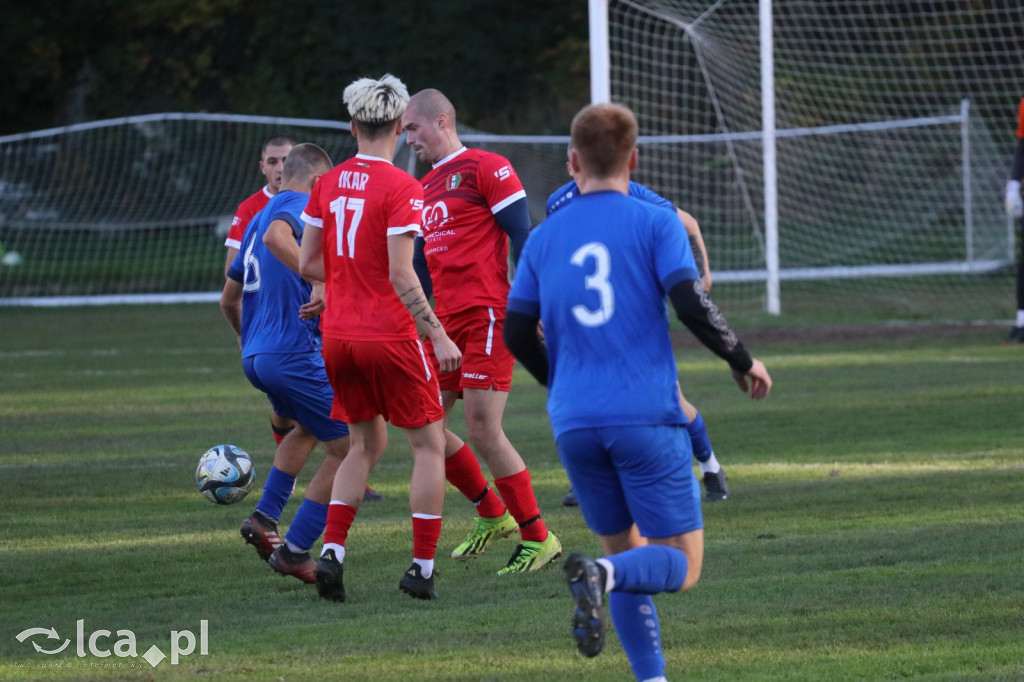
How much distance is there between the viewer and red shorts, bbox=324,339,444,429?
5793 mm

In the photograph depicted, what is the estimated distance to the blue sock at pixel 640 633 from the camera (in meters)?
4.22

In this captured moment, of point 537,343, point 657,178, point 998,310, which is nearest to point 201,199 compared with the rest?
point 657,178

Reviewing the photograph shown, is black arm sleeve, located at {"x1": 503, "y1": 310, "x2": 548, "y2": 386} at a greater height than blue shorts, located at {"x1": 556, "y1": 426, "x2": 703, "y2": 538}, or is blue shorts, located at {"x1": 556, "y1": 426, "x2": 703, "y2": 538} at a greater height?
black arm sleeve, located at {"x1": 503, "y1": 310, "x2": 548, "y2": 386}

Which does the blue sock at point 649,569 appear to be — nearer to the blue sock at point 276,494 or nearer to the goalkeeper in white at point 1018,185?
the blue sock at point 276,494

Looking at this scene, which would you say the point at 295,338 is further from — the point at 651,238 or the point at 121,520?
the point at 651,238

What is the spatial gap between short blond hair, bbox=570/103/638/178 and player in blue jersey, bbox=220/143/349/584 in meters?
2.33

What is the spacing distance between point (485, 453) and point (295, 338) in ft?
3.34

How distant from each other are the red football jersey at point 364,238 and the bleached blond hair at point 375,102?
0.17 m

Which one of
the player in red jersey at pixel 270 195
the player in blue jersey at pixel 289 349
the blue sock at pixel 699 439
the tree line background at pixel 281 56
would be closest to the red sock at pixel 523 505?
the player in blue jersey at pixel 289 349

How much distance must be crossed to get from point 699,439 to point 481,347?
127 centimetres

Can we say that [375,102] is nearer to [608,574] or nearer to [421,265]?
[421,265]

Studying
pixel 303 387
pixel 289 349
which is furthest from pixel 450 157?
pixel 303 387

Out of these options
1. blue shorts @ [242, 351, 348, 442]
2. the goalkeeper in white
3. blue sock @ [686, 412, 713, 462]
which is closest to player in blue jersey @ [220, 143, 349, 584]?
blue shorts @ [242, 351, 348, 442]

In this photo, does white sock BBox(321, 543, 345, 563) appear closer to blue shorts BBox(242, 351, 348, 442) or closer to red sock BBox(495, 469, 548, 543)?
blue shorts BBox(242, 351, 348, 442)
